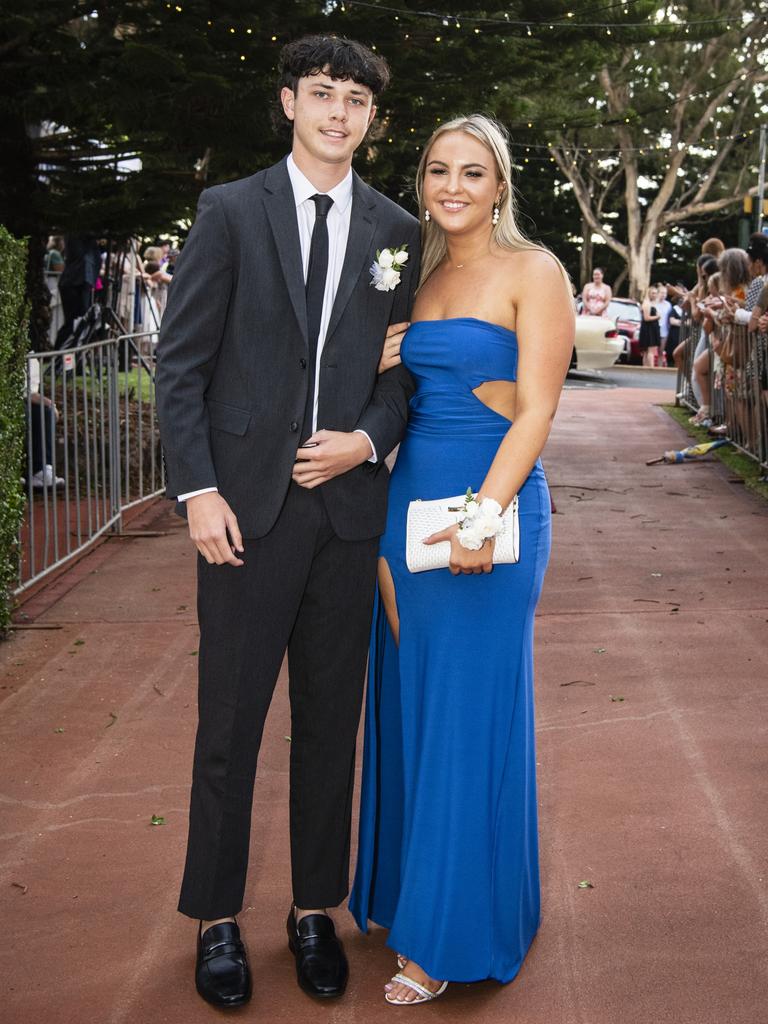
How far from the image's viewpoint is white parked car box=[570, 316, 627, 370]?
2478 centimetres

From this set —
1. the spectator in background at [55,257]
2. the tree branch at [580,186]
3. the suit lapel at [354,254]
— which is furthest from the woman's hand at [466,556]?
the tree branch at [580,186]

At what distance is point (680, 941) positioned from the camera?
3.57 meters

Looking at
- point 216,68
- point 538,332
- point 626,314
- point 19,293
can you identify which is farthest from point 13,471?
point 626,314

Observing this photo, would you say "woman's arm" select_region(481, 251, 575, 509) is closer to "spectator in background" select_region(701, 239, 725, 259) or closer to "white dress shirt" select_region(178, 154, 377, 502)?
"white dress shirt" select_region(178, 154, 377, 502)

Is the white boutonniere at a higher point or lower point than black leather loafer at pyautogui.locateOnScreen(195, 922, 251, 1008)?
higher

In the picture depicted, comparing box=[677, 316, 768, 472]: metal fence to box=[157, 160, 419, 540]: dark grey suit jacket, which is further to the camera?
box=[677, 316, 768, 472]: metal fence

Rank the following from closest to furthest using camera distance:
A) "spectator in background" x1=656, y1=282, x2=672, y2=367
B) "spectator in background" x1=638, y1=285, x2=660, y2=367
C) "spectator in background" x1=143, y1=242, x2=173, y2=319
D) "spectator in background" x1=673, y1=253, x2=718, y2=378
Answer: "spectator in background" x1=673, y1=253, x2=718, y2=378, "spectator in background" x1=143, y1=242, x2=173, y2=319, "spectator in background" x1=638, y1=285, x2=660, y2=367, "spectator in background" x1=656, y1=282, x2=672, y2=367

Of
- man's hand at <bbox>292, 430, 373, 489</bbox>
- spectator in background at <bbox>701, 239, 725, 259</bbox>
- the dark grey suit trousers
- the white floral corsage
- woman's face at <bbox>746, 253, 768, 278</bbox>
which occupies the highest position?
spectator in background at <bbox>701, 239, 725, 259</bbox>

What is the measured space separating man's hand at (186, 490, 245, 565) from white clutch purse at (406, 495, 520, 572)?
43 centimetres

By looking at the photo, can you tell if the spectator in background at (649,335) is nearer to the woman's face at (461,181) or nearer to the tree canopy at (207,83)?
the tree canopy at (207,83)

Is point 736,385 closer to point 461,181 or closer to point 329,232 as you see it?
point 461,181

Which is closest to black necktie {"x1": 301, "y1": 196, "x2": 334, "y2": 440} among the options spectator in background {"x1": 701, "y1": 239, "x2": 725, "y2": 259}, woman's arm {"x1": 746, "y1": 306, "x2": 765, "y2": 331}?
woman's arm {"x1": 746, "y1": 306, "x2": 765, "y2": 331}

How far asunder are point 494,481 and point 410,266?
61 cm

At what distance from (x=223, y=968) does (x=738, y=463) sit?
9.82 m
